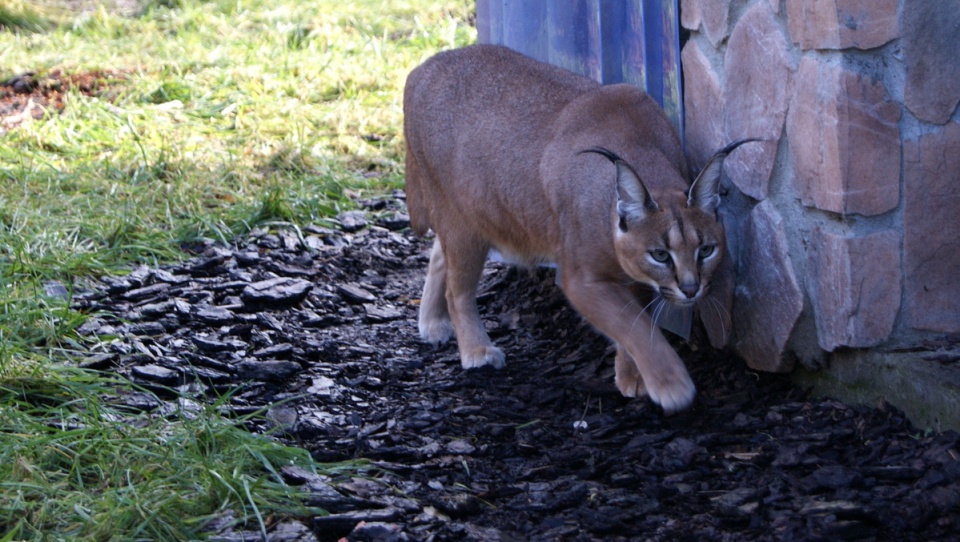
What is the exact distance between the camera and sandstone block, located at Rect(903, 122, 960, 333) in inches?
112

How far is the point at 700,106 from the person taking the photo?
142 inches

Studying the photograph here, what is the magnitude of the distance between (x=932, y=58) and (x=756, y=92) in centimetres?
55

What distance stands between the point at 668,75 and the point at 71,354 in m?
2.25

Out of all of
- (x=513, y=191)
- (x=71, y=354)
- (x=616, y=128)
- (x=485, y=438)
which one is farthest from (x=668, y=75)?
(x=71, y=354)

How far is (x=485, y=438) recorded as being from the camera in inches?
128

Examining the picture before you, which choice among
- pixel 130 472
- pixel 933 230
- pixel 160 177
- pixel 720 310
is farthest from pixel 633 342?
pixel 160 177

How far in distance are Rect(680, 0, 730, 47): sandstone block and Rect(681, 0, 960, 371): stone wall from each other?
20mm

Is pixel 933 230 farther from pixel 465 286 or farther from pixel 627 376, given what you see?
pixel 465 286

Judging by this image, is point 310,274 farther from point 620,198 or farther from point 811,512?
point 811,512

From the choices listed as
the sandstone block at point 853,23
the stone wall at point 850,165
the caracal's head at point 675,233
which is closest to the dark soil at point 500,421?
the stone wall at point 850,165

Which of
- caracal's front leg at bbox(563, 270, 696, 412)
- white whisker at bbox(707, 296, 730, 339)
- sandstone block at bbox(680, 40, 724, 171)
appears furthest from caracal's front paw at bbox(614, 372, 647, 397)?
sandstone block at bbox(680, 40, 724, 171)

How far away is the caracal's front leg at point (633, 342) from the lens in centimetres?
328

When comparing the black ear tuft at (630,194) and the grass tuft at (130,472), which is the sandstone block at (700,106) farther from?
the grass tuft at (130,472)

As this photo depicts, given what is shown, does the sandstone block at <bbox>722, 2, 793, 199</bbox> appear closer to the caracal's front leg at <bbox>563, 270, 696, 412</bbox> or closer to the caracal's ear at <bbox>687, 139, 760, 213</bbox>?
the caracal's ear at <bbox>687, 139, 760, 213</bbox>
